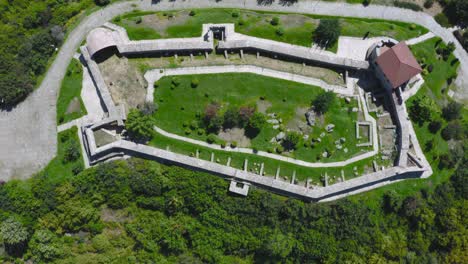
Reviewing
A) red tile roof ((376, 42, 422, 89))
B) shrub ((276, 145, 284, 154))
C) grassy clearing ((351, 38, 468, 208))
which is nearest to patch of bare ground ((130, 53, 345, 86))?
red tile roof ((376, 42, 422, 89))

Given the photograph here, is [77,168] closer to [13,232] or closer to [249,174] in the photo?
[13,232]

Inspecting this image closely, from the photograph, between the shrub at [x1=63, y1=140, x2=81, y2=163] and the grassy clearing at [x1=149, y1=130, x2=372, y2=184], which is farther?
the grassy clearing at [x1=149, y1=130, x2=372, y2=184]

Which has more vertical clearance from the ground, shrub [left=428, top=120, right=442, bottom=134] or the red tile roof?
the red tile roof

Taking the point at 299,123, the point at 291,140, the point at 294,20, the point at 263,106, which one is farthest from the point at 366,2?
the point at 291,140

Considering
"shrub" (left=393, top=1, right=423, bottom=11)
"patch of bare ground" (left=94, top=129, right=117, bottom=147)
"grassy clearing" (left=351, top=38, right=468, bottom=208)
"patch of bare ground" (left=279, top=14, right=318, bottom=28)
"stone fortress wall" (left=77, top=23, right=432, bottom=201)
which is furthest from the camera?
"shrub" (left=393, top=1, right=423, bottom=11)

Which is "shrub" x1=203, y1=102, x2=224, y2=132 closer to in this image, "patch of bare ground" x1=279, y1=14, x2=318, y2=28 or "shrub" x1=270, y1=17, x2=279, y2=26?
"shrub" x1=270, y1=17, x2=279, y2=26

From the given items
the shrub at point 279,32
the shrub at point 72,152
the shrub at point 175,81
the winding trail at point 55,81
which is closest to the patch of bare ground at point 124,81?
the shrub at point 175,81

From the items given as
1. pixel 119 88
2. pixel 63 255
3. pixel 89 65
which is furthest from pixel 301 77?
pixel 63 255

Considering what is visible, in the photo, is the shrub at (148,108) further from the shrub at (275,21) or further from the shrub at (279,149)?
the shrub at (275,21)
